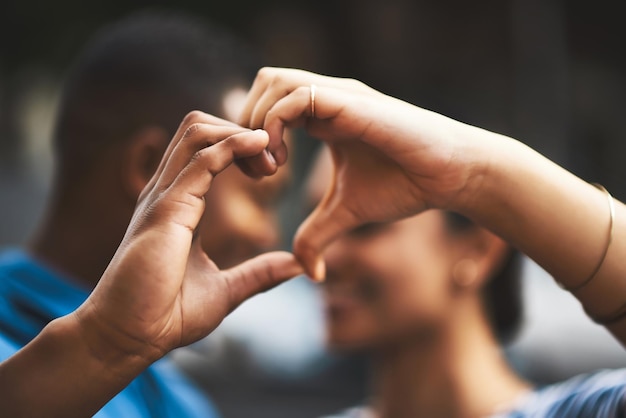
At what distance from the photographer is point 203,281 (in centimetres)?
69

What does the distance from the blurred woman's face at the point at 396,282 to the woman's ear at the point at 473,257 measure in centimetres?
2

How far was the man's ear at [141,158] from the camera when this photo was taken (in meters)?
0.95

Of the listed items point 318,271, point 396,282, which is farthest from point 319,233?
point 396,282

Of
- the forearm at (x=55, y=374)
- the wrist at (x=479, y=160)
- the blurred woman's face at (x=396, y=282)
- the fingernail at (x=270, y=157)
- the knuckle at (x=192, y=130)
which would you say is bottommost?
the blurred woman's face at (x=396, y=282)

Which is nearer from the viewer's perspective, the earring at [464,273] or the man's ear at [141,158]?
the man's ear at [141,158]

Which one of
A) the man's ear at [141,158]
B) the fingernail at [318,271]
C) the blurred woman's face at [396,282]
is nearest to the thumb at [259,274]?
the fingernail at [318,271]

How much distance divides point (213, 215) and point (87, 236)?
0.54 feet

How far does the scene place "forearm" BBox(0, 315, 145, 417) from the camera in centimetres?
59

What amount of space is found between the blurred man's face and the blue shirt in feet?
0.60

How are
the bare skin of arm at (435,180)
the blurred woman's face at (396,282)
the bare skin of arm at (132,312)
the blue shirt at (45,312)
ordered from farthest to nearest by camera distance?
the blurred woman's face at (396,282) → the blue shirt at (45,312) → the bare skin of arm at (435,180) → the bare skin of arm at (132,312)

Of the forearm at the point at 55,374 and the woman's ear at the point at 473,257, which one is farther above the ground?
the forearm at the point at 55,374

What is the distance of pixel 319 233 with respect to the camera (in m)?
0.83

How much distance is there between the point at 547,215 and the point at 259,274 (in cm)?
29

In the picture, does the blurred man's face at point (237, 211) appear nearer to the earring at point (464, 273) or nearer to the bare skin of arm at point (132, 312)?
the bare skin of arm at point (132, 312)
